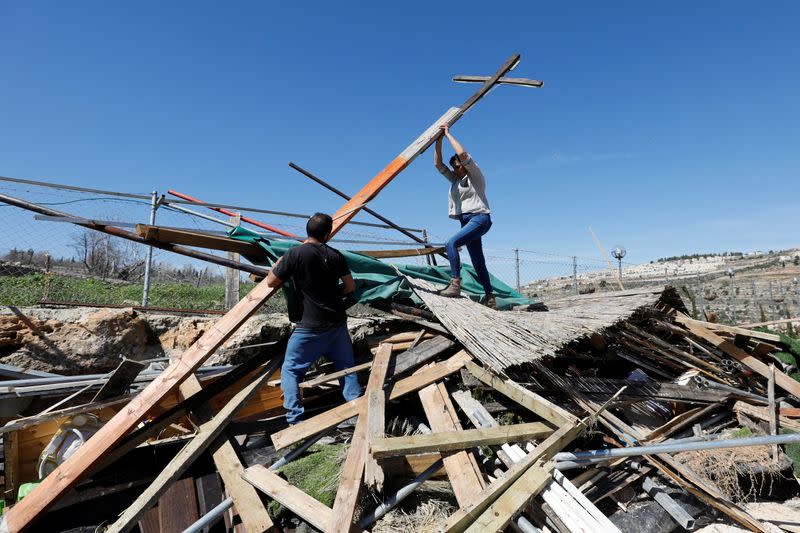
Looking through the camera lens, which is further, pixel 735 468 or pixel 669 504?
pixel 735 468

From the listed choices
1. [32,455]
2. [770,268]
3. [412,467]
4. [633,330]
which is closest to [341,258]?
[412,467]

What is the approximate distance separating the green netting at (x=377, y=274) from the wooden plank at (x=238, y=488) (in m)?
1.28

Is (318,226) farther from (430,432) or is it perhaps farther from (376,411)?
(430,432)

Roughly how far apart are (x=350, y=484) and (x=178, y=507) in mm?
1202

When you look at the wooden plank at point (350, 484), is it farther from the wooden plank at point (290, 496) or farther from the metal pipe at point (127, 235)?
the metal pipe at point (127, 235)

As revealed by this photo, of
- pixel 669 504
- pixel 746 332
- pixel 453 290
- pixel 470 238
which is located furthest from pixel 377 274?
pixel 746 332

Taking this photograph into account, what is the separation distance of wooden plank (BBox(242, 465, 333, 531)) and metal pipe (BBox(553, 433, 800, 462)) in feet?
5.39

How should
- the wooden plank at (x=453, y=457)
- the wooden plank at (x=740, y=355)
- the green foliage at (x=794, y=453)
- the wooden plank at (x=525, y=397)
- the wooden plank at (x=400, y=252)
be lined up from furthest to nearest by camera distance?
the wooden plank at (x=400, y=252) < the wooden plank at (x=740, y=355) < the green foliage at (x=794, y=453) < the wooden plank at (x=525, y=397) < the wooden plank at (x=453, y=457)

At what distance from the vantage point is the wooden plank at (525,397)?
10.2 feet

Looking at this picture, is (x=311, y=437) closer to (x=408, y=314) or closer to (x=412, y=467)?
(x=412, y=467)

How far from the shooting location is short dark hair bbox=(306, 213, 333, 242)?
3.73 metres

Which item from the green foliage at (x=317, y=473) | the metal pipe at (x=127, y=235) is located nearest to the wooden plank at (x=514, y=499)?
the green foliage at (x=317, y=473)

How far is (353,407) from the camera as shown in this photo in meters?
3.49

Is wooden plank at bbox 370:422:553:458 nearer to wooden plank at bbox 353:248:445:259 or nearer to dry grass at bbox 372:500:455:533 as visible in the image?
dry grass at bbox 372:500:455:533
